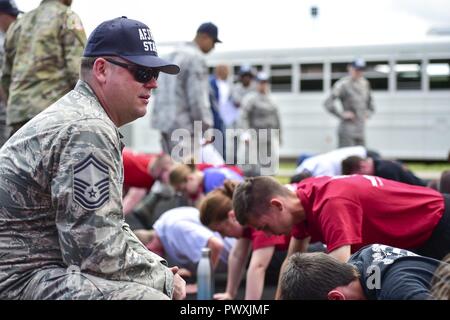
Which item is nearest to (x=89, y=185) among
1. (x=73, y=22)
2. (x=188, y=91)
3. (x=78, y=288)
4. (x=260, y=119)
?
(x=78, y=288)

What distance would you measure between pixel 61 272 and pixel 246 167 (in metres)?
8.42

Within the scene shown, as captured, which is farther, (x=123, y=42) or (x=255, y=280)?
(x=255, y=280)

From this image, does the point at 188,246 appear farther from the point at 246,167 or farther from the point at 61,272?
the point at 246,167

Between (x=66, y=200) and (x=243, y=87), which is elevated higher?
(x=66, y=200)

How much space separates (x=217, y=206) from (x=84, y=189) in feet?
9.12

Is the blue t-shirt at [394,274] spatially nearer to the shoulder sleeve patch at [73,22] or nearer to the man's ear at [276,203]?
the man's ear at [276,203]

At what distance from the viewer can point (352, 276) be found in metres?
2.75

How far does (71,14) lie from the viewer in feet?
16.6

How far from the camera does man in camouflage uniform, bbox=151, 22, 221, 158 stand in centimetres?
747

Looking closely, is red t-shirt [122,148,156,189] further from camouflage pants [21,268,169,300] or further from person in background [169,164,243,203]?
camouflage pants [21,268,169,300]

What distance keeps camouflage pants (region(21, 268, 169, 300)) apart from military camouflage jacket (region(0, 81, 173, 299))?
3 cm

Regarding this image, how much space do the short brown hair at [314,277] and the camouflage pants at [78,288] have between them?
502 mm

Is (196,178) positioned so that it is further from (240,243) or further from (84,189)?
(84,189)
